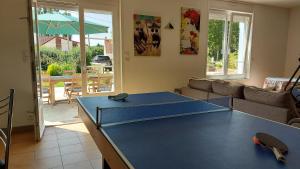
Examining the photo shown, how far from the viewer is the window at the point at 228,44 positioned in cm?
553

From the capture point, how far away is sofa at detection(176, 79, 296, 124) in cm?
269

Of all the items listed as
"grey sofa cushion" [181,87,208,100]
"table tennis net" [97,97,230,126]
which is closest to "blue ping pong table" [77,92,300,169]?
"table tennis net" [97,97,230,126]

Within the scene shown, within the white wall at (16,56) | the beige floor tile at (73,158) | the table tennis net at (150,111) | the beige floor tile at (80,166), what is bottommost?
the beige floor tile at (80,166)

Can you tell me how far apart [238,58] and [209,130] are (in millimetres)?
5174

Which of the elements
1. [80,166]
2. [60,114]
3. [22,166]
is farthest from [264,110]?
[60,114]

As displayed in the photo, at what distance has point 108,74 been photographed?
4.51 m

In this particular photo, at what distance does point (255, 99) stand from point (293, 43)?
4.51 m

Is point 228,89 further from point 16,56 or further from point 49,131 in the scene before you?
point 16,56

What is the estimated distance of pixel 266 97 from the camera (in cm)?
287

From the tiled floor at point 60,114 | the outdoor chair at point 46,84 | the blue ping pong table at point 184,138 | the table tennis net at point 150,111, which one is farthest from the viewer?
the outdoor chair at point 46,84

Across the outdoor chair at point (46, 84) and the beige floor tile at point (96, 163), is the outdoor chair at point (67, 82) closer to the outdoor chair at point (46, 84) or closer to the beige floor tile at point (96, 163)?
the outdoor chair at point (46, 84)

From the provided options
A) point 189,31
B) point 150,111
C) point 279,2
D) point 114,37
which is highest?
point 279,2

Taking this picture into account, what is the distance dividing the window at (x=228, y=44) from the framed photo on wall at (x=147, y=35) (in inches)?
62.6

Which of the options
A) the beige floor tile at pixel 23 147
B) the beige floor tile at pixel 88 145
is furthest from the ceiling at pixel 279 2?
the beige floor tile at pixel 23 147
